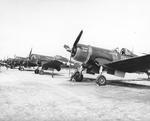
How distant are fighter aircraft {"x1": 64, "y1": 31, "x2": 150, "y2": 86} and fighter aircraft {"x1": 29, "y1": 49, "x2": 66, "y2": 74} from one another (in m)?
7.80

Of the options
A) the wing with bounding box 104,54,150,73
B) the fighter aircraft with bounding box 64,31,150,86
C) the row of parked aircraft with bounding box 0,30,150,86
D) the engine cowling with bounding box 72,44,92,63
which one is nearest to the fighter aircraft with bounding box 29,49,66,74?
the row of parked aircraft with bounding box 0,30,150,86

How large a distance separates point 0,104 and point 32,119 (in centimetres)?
181

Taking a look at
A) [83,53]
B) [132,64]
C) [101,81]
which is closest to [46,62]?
[83,53]

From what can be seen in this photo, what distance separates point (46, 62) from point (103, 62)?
10.9 metres

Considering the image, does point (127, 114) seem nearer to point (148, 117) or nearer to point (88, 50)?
point (148, 117)

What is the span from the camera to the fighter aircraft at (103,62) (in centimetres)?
1179

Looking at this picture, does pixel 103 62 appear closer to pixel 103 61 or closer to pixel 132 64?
pixel 103 61

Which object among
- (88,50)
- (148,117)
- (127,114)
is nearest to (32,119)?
(127,114)

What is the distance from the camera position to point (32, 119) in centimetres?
436

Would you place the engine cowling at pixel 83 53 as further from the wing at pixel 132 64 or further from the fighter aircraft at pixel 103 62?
the wing at pixel 132 64

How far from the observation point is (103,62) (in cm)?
1234

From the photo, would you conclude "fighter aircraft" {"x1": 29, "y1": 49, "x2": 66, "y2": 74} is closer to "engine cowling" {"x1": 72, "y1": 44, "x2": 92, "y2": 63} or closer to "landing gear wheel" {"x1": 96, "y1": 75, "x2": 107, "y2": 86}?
"engine cowling" {"x1": 72, "y1": 44, "x2": 92, "y2": 63}

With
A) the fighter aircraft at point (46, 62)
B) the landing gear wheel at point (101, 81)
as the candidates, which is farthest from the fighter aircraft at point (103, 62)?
the fighter aircraft at point (46, 62)

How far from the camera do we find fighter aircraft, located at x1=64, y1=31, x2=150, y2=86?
1179 centimetres
